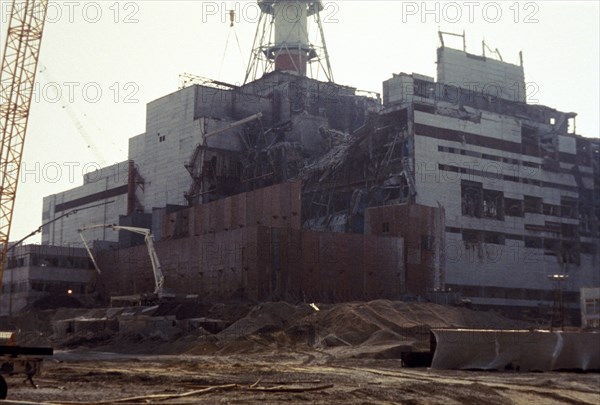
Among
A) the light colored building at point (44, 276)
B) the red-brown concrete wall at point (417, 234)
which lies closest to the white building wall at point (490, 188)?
the red-brown concrete wall at point (417, 234)

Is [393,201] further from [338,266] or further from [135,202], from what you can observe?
[135,202]

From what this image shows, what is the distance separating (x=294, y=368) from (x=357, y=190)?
6219cm

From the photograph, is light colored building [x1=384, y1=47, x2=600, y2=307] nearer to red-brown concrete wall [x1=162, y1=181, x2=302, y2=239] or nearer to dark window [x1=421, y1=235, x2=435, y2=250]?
dark window [x1=421, y1=235, x2=435, y2=250]

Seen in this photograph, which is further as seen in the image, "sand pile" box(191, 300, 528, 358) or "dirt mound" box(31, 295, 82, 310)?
"dirt mound" box(31, 295, 82, 310)

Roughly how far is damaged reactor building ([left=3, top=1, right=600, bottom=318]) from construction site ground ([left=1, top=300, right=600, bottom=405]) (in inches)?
507

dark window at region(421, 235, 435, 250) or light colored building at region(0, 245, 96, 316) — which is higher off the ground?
dark window at region(421, 235, 435, 250)

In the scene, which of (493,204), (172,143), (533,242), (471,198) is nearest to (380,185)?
(471,198)

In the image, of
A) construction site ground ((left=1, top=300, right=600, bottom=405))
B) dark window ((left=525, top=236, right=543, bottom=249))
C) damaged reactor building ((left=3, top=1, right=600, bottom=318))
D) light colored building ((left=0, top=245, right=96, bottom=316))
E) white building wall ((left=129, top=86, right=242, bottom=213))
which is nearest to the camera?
construction site ground ((left=1, top=300, right=600, bottom=405))

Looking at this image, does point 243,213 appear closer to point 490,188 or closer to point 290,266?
point 290,266

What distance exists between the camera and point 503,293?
110m

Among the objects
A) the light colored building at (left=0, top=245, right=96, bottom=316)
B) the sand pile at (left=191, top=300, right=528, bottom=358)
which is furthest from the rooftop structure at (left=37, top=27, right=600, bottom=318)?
the sand pile at (left=191, top=300, right=528, bottom=358)

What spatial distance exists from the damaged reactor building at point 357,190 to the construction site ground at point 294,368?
1288 centimetres

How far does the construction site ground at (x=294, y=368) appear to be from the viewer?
29.1 metres

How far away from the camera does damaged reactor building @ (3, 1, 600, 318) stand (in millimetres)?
91125
